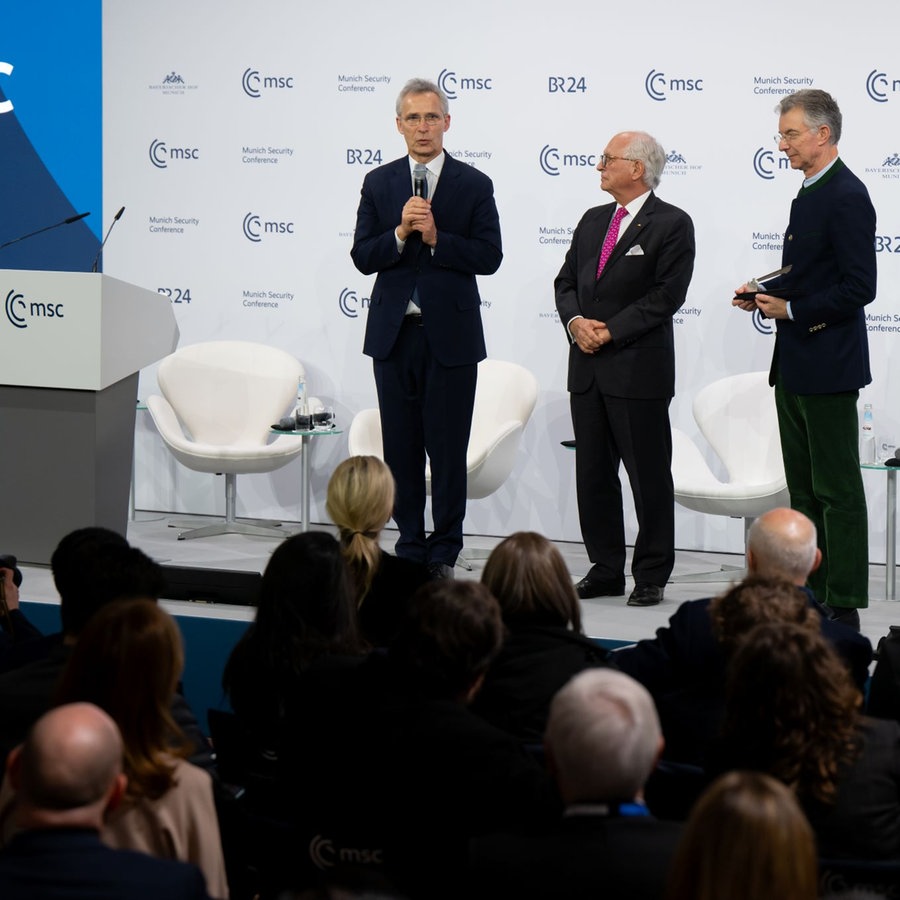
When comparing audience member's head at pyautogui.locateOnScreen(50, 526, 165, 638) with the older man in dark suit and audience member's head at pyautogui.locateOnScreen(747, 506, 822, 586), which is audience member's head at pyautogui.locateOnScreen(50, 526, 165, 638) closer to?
audience member's head at pyautogui.locateOnScreen(747, 506, 822, 586)

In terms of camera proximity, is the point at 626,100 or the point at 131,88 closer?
the point at 626,100

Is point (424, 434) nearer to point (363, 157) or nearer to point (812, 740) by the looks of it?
point (363, 157)

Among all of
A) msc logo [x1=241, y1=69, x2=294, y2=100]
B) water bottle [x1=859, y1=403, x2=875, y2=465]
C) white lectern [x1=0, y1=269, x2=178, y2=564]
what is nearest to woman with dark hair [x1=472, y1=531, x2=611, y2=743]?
white lectern [x1=0, y1=269, x2=178, y2=564]

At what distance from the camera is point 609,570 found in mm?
5977

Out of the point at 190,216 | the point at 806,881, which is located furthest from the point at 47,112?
the point at 806,881

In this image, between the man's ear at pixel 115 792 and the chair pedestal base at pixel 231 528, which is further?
the chair pedestal base at pixel 231 528

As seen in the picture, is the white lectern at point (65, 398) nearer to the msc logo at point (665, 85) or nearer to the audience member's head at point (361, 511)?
the audience member's head at point (361, 511)

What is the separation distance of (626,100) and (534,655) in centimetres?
497

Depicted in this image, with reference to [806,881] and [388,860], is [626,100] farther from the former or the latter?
[806,881]

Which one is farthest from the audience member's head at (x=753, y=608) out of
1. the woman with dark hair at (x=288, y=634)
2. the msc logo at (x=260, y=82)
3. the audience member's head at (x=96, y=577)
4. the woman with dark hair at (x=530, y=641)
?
the msc logo at (x=260, y=82)

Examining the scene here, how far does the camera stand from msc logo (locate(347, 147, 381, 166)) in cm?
780

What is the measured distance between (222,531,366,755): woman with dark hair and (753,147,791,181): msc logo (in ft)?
15.2

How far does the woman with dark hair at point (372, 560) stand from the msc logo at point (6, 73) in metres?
5.57

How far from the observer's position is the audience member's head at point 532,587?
310 cm
